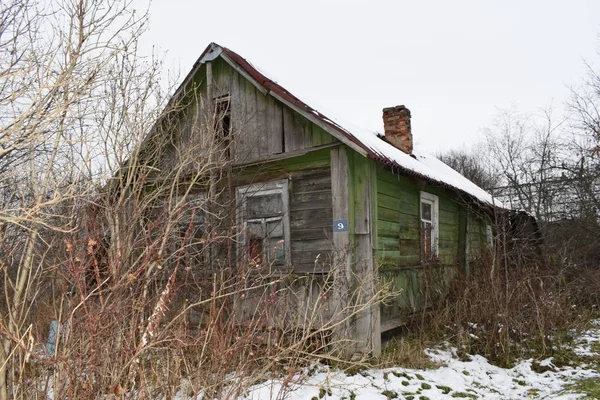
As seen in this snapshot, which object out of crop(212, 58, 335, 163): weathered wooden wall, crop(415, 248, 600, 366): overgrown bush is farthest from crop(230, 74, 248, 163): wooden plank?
crop(415, 248, 600, 366): overgrown bush

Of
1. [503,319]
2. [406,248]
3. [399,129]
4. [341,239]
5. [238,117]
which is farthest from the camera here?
[399,129]

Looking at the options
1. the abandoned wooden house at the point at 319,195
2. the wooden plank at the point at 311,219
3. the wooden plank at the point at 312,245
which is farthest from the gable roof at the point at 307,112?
the wooden plank at the point at 312,245

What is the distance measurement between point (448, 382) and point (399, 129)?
6.02 meters

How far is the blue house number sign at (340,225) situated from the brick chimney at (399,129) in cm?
429

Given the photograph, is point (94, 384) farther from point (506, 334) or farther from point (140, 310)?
point (506, 334)

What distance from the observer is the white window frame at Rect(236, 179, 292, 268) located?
7766mm

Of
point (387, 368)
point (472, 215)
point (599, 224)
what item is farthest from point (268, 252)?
point (599, 224)

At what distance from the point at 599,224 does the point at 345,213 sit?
12962mm

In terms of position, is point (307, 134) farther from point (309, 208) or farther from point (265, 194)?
point (265, 194)

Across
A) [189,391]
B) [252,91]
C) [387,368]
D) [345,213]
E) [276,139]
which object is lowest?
[387,368]

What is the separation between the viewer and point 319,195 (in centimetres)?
753

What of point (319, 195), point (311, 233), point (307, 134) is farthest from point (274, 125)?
point (311, 233)

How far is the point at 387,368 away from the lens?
21.6 ft

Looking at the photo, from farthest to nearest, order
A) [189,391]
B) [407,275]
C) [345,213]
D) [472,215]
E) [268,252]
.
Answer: [472,215], [407,275], [268,252], [345,213], [189,391]
